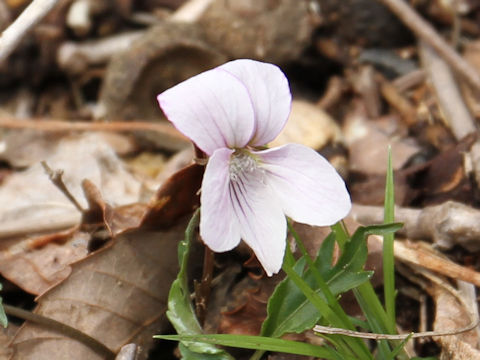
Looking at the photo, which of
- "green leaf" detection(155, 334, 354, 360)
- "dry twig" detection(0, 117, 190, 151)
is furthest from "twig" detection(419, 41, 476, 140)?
"green leaf" detection(155, 334, 354, 360)

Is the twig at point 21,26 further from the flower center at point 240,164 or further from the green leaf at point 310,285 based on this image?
the green leaf at point 310,285

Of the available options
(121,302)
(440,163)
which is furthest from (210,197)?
(440,163)

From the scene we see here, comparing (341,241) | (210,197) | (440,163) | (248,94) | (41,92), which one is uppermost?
(248,94)

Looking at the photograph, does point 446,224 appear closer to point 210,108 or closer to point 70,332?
Result: point 210,108

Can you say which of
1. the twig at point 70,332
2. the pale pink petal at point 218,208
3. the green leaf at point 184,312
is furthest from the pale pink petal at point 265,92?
the twig at point 70,332

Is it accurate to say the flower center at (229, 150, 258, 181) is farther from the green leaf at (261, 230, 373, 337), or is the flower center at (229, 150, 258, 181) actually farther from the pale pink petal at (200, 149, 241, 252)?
the green leaf at (261, 230, 373, 337)

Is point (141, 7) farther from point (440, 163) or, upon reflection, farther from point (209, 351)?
point (209, 351)
